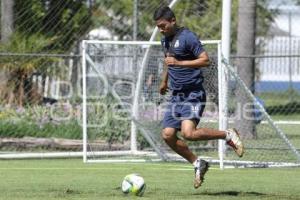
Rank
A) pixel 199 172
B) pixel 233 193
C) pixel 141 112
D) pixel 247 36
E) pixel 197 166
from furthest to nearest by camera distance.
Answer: pixel 247 36 → pixel 141 112 → pixel 197 166 → pixel 199 172 → pixel 233 193

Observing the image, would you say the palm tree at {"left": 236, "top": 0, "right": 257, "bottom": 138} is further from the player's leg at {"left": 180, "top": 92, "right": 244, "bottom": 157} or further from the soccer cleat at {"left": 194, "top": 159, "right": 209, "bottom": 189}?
the soccer cleat at {"left": 194, "top": 159, "right": 209, "bottom": 189}

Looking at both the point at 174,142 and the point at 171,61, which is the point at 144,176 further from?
the point at 171,61

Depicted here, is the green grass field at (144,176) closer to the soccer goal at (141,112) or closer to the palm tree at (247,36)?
the soccer goal at (141,112)

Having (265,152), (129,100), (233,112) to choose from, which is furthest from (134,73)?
(265,152)

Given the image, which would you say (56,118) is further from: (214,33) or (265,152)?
(214,33)

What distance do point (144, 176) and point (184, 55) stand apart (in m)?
2.57

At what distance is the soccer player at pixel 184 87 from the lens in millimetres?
11109

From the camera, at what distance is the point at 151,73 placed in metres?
16.5

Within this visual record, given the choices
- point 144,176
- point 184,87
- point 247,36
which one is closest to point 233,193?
point 184,87

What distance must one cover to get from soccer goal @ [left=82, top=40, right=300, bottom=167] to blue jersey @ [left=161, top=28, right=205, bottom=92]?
357cm

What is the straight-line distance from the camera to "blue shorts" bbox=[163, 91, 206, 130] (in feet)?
36.6

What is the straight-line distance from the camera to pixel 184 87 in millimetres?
11258

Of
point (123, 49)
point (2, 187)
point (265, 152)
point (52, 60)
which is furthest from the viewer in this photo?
point (52, 60)

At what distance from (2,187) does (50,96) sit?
10422 mm
